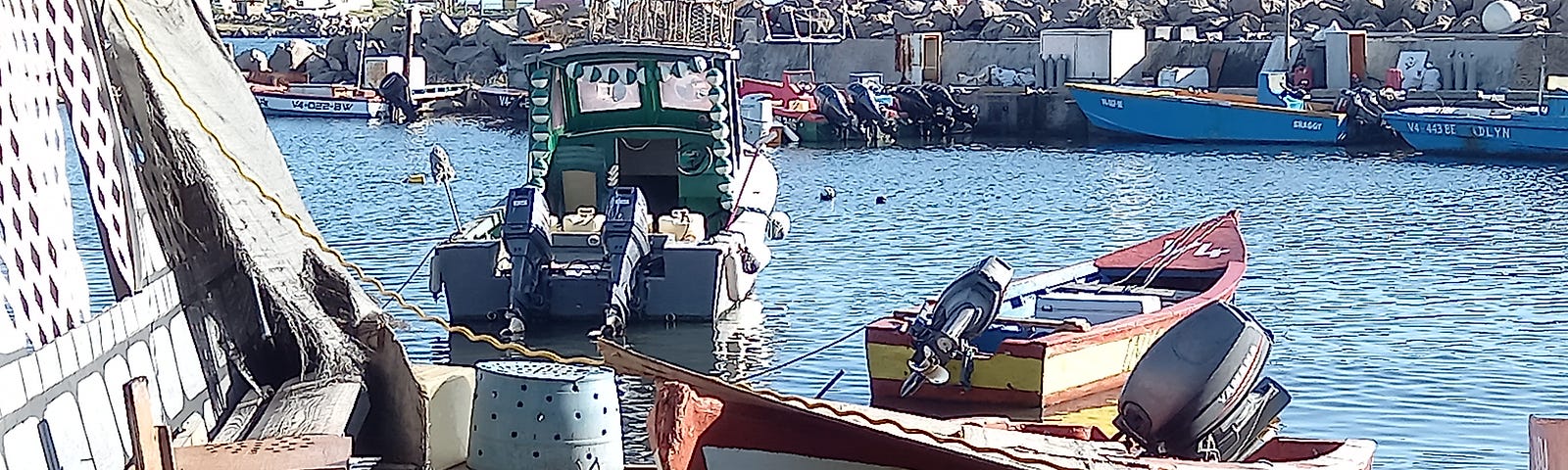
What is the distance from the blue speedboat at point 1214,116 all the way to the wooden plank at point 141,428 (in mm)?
36749

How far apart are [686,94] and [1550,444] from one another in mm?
13803

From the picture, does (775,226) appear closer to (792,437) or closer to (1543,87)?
(792,437)

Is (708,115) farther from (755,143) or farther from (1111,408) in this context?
(1111,408)

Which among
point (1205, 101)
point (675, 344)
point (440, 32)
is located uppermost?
point (440, 32)

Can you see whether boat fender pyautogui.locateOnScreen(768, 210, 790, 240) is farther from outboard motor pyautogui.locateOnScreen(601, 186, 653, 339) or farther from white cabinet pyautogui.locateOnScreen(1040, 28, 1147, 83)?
white cabinet pyautogui.locateOnScreen(1040, 28, 1147, 83)

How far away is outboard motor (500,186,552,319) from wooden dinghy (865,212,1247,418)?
3256mm

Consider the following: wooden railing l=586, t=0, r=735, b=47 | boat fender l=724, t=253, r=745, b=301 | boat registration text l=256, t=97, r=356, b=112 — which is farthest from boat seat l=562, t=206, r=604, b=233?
boat registration text l=256, t=97, r=356, b=112

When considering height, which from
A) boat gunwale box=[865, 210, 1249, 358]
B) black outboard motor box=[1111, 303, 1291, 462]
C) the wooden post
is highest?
the wooden post

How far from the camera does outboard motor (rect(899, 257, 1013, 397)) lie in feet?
40.0

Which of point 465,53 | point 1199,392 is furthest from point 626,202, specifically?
point 465,53

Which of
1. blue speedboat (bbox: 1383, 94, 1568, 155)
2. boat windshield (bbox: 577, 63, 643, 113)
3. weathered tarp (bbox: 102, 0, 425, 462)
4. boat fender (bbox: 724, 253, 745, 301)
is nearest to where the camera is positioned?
weathered tarp (bbox: 102, 0, 425, 462)

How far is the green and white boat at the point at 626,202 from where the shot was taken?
52.8 ft

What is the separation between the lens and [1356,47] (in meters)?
44.1

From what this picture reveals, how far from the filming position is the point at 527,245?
1572cm
